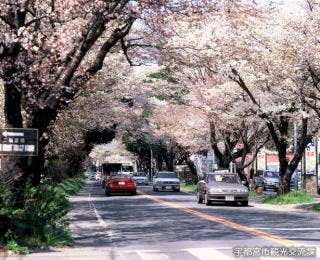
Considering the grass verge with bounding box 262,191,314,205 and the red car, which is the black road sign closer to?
the grass verge with bounding box 262,191,314,205

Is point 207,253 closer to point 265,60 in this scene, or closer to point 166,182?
point 265,60

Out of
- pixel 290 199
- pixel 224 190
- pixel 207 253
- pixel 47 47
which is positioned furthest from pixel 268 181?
pixel 207 253

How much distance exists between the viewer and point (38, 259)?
11.1 meters

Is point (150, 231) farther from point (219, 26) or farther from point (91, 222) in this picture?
point (219, 26)

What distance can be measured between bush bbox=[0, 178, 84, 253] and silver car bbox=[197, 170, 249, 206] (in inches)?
507

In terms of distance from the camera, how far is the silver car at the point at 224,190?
87.9 feet

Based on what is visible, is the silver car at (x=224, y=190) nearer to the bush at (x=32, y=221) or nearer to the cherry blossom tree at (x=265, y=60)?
the cherry blossom tree at (x=265, y=60)

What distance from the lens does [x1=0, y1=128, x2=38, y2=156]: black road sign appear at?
523 inches

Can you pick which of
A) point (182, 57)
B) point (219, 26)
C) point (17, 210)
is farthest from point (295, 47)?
point (17, 210)

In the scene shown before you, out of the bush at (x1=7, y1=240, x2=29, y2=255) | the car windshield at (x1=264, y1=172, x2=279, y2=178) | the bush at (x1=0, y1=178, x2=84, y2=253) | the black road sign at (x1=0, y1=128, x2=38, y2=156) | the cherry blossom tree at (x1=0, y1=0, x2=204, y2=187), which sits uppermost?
the cherry blossom tree at (x1=0, y1=0, x2=204, y2=187)

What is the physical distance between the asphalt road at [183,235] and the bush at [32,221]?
0.54 metres

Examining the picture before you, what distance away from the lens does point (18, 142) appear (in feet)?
43.8

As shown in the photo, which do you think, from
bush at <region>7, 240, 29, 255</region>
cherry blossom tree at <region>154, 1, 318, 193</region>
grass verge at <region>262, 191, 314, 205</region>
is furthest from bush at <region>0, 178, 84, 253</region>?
grass verge at <region>262, 191, 314, 205</region>

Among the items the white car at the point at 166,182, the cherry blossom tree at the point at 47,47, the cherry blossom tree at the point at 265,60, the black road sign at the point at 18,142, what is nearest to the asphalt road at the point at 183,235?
the black road sign at the point at 18,142
